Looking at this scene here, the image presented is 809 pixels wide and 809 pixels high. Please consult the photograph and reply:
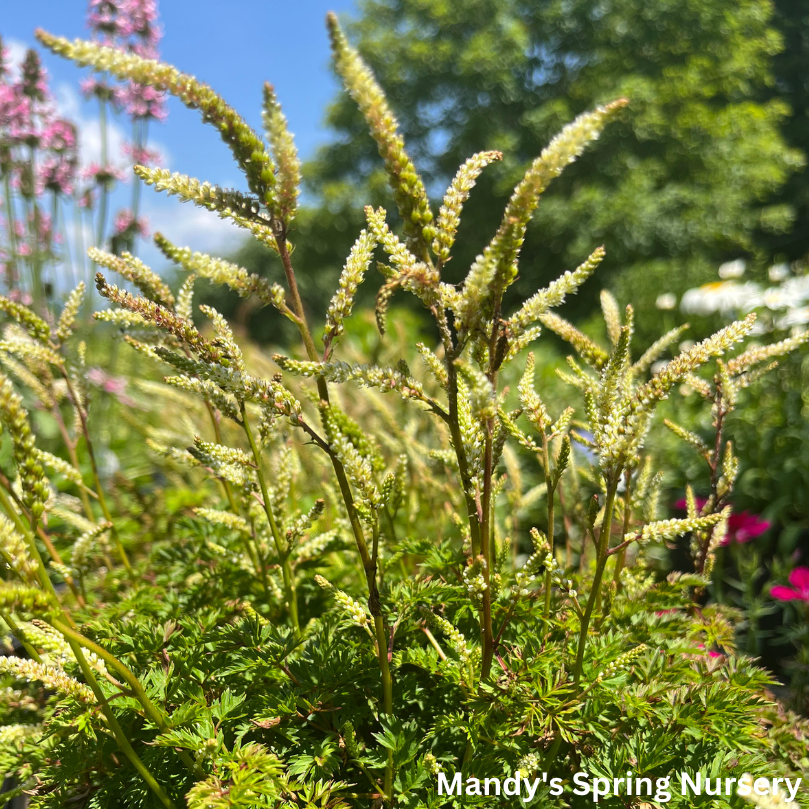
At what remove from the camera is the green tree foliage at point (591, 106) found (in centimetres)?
1833

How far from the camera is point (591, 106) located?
19438 millimetres

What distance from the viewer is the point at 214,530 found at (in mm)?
2045

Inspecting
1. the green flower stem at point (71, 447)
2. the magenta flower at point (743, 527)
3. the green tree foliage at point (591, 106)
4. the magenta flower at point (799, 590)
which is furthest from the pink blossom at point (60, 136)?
the green tree foliage at point (591, 106)

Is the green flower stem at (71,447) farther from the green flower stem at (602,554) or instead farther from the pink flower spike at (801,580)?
the pink flower spike at (801,580)

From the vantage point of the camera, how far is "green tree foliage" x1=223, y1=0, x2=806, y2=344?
1833cm

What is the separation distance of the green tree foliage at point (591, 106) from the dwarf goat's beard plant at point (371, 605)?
16652 millimetres

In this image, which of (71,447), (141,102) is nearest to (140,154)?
(141,102)

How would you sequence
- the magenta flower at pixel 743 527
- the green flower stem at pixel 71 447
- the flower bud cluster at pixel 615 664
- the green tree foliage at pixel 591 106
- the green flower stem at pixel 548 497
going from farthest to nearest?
the green tree foliage at pixel 591 106 → the magenta flower at pixel 743 527 → the green flower stem at pixel 71 447 → the green flower stem at pixel 548 497 → the flower bud cluster at pixel 615 664

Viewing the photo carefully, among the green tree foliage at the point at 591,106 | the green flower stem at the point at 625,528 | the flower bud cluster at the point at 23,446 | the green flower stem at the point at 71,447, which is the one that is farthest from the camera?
the green tree foliage at the point at 591,106

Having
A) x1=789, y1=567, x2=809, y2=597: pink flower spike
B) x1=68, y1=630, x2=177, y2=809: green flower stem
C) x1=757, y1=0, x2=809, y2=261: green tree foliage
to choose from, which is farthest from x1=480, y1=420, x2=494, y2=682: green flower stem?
x1=757, y1=0, x2=809, y2=261: green tree foliage

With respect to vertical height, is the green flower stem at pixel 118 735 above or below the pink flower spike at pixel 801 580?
below

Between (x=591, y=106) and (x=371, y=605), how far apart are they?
21.8 m

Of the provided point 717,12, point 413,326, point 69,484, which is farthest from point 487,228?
point 69,484

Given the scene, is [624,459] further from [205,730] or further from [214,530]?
[214,530]
